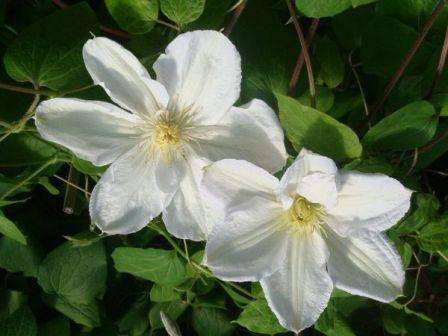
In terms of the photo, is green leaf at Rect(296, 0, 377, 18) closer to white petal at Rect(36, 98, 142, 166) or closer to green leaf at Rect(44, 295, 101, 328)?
white petal at Rect(36, 98, 142, 166)

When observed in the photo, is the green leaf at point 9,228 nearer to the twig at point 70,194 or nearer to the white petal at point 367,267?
the twig at point 70,194

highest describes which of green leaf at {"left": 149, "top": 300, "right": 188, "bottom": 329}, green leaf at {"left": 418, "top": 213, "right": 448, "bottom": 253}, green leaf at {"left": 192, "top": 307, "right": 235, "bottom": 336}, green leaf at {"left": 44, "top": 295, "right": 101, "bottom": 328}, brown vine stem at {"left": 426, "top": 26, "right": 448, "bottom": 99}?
brown vine stem at {"left": 426, "top": 26, "right": 448, "bottom": 99}

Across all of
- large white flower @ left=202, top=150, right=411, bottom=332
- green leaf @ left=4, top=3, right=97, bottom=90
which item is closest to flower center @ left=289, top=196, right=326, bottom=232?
large white flower @ left=202, top=150, right=411, bottom=332

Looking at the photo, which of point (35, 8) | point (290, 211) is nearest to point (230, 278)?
point (290, 211)

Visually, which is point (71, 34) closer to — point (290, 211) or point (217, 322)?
point (290, 211)

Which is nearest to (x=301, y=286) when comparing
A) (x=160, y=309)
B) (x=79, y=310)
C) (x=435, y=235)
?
(x=435, y=235)

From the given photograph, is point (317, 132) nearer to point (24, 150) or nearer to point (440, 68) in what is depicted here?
point (440, 68)

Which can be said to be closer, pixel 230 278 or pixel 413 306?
pixel 230 278
